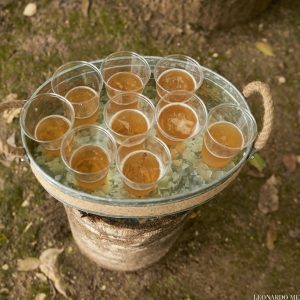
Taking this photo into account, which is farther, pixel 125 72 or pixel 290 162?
pixel 290 162

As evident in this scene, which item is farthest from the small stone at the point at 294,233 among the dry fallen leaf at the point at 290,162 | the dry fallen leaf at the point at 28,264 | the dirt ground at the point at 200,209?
the dry fallen leaf at the point at 28,264

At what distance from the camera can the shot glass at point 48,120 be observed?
2047mm

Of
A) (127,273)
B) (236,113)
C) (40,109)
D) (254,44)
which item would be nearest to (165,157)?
(236,113)

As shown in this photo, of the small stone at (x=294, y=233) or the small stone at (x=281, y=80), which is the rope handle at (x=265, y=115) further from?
the small stone at (x=281, y=80)

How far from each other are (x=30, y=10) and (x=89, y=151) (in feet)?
9.34

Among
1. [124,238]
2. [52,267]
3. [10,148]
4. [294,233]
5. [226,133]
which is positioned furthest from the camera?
[294,233]

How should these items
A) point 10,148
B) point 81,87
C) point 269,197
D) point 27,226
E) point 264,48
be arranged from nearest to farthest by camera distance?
point 10,148 < point 81,87 < point 27,226 < point 269,197 < point 264,48

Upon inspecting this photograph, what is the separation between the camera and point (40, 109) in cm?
215

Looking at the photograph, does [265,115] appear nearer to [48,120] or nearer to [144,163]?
[144,163]

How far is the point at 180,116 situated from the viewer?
220 cm

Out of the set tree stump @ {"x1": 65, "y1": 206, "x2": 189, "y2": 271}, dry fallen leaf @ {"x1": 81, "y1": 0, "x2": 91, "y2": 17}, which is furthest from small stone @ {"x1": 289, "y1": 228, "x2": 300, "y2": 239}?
dry fallen leaf @ {"x1": 81, "y1": 0, "x2": 91, "y2": 17}

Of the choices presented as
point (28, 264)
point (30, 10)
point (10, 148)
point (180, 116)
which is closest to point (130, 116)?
point (180, 116)

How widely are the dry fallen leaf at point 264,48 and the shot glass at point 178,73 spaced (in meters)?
2.20

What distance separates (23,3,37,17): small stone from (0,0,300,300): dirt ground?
52 millimetres
